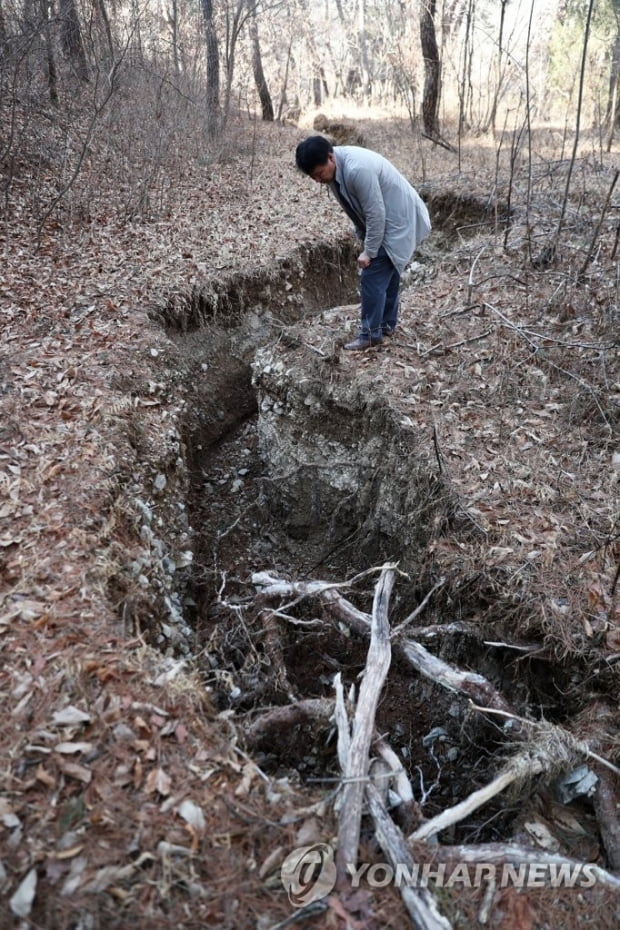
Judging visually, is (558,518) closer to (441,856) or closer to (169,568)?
(441,856)

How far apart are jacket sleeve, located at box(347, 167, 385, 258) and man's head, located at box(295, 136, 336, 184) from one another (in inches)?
8.1

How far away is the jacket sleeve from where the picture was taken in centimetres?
429

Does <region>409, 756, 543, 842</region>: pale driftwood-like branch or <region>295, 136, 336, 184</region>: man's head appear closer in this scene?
<region>409, 756, 543, 842</region>: pale driftwood-like branch

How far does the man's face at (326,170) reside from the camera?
13.6 ft

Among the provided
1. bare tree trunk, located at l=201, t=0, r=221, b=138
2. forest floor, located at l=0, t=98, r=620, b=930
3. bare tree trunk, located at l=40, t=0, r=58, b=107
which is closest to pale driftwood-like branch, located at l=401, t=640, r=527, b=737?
forest floor, located at l=0, t=98, r=620, b=930

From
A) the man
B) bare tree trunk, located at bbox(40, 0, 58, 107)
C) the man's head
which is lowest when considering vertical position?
the man

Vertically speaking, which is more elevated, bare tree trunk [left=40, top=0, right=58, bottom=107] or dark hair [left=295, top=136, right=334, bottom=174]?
bare tree trunk [left=40, top=0, right=58, bottom=107]

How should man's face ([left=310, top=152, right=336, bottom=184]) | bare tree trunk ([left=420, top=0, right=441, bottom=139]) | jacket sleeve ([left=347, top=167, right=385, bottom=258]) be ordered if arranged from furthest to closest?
bare tree trunk ([left=420, top=0, right=441, bottom=139])
jacket sleeve ([left=347, top=167, right=385, bottom=258])
man's face ([left=310, top=152, right=336, bottom=184])

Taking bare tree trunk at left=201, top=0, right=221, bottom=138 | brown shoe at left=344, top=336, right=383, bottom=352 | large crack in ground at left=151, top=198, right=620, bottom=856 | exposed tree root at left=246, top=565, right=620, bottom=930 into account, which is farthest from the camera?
bare tree trunk at left=201, top=0, right=221, bottom=138

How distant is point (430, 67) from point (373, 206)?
1004cm

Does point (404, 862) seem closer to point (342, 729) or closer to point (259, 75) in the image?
point (342, 729)

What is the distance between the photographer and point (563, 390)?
477 centimetres

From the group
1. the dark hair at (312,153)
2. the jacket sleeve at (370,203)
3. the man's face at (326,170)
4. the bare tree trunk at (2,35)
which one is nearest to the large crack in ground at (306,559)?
the jacket sleeve at (370,203)

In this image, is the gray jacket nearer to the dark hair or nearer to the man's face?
the man's face
